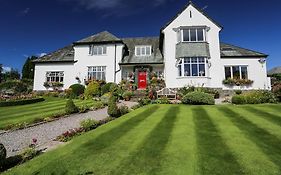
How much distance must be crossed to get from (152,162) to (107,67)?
2684 centimetres

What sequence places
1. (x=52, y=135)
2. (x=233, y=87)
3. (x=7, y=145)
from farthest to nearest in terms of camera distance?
(x=233, y=87), (x=52, y=135), (x=7, y=145)

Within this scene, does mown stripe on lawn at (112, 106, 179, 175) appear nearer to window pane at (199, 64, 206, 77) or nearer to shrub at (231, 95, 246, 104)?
shrub at (231, 95, 246, 104)

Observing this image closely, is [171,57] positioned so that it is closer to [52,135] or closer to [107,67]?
[107,67]

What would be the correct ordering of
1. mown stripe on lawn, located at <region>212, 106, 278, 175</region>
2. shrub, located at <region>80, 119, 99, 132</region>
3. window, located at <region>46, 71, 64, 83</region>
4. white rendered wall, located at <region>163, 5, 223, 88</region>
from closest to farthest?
mown stripe on lawn, located at <region>212, 106, 278, 175</region> → shrub, located at <region>80, 119, 99, 132</region> → white rendered wall, located at <region>163, 5, 223, 88</region> → window, located at <region>46, 71, 64, 83</region>

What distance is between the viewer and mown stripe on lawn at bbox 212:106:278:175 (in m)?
5.86

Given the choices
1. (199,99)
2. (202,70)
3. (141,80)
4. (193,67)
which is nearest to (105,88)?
(141,80)

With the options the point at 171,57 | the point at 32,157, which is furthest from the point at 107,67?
the point at 32,157

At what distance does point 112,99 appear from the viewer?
1545cm

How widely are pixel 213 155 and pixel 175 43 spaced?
23.0m

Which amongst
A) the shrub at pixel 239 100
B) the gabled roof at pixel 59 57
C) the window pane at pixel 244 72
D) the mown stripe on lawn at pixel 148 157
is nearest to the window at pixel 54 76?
the gabled roof at pixel 59 57

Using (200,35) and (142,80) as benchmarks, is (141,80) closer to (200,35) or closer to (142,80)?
(142,80)

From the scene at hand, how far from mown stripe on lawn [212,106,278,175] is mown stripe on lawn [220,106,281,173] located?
0.56 feet

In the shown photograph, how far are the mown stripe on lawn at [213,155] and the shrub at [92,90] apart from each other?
21.1 meters

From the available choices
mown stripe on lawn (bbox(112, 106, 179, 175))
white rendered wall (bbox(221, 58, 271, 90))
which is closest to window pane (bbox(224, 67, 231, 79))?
white rendered wall (bbox(221, 58, 271, 90))
